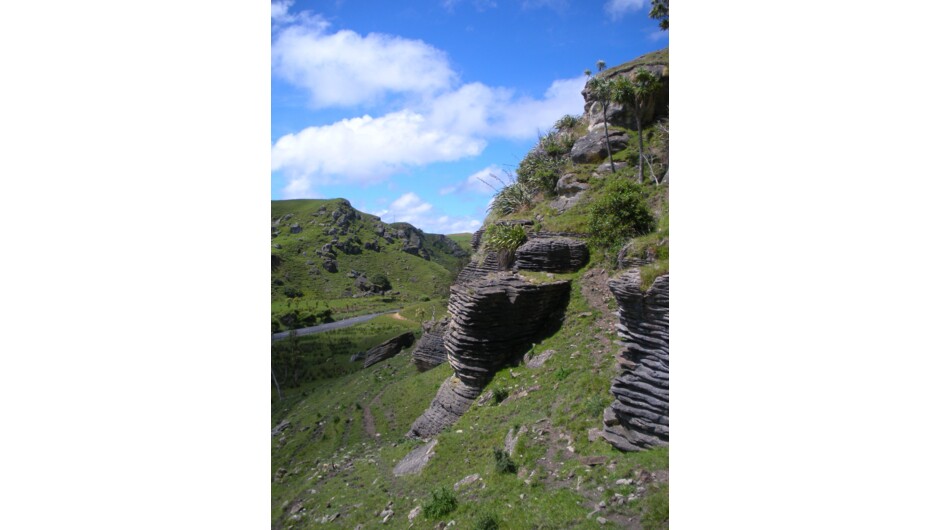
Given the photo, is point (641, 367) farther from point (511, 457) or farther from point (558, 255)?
point (558, 255)

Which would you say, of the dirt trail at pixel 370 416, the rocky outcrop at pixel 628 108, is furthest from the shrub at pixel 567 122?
the dirt trail at pixel 370 416

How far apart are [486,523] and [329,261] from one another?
60.3ft

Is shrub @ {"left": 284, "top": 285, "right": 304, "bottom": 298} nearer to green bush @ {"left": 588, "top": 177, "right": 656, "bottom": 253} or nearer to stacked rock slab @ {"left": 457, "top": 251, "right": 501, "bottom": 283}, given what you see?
stacked rock slab @ {"left": 457, "top": 251, "right": 501, "bottom": 283}

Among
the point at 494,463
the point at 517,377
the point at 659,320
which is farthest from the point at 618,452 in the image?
the point at 517,377

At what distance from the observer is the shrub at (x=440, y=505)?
10.3 meters

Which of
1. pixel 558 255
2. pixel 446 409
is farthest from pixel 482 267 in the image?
pixel 446 409

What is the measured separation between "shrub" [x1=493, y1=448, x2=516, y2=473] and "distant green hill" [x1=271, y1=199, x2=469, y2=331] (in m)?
9.45

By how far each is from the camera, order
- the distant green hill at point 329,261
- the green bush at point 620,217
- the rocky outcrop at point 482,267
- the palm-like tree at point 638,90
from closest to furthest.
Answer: the green bush at point 620,217, the distant green hill at point 329,261, the rocky outcrop at point 482,267, the palm-like tree at point 638,90

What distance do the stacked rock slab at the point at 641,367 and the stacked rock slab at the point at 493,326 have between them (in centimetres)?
1011

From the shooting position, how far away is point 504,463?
11078mm

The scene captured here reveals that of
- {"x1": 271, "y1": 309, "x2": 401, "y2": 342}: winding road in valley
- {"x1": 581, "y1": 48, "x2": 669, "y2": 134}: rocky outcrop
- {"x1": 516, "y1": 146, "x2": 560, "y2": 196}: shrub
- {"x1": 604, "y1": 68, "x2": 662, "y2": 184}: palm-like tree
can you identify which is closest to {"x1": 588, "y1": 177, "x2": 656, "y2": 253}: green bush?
{"x1": 604, "y1": 68, "x2": 662, "y2": 184}: palm-like tree

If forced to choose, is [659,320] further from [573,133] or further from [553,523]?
[573,133]

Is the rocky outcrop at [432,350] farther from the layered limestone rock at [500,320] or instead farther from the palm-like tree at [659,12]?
the palm-like tree at [659,12]

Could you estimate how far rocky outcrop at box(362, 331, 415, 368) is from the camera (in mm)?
41000
